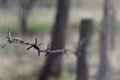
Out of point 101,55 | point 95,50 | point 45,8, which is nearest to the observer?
point 101,55

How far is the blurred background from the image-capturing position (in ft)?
19.7

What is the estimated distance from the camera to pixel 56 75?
1415cm

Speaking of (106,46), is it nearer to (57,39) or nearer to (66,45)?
(57,39)

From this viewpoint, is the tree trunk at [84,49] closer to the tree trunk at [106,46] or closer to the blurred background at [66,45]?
the blurred background at [66,45]

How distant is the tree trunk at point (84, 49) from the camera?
5719 millimetres

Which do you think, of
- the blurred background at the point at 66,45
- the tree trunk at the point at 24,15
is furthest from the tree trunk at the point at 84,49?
the tree trunk at the point at 24,15

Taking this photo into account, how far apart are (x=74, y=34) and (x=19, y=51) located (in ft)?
20.5

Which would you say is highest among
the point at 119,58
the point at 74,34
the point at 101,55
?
the point at 101,55

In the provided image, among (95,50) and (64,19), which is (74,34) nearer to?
(95,50)

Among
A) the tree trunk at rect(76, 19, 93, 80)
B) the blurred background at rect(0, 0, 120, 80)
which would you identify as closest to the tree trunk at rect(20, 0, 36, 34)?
the blurred background at rect(0, 0, 120, 80)

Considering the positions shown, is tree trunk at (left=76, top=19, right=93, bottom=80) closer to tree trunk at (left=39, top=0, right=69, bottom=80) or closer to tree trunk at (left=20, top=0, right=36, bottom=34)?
tree trunk at (left=39, top=0, right=69, bottom=80)

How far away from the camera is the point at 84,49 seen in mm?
5957

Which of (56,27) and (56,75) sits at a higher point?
(56,27)

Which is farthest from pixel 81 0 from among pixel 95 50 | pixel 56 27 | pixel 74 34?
pixel 56 27
